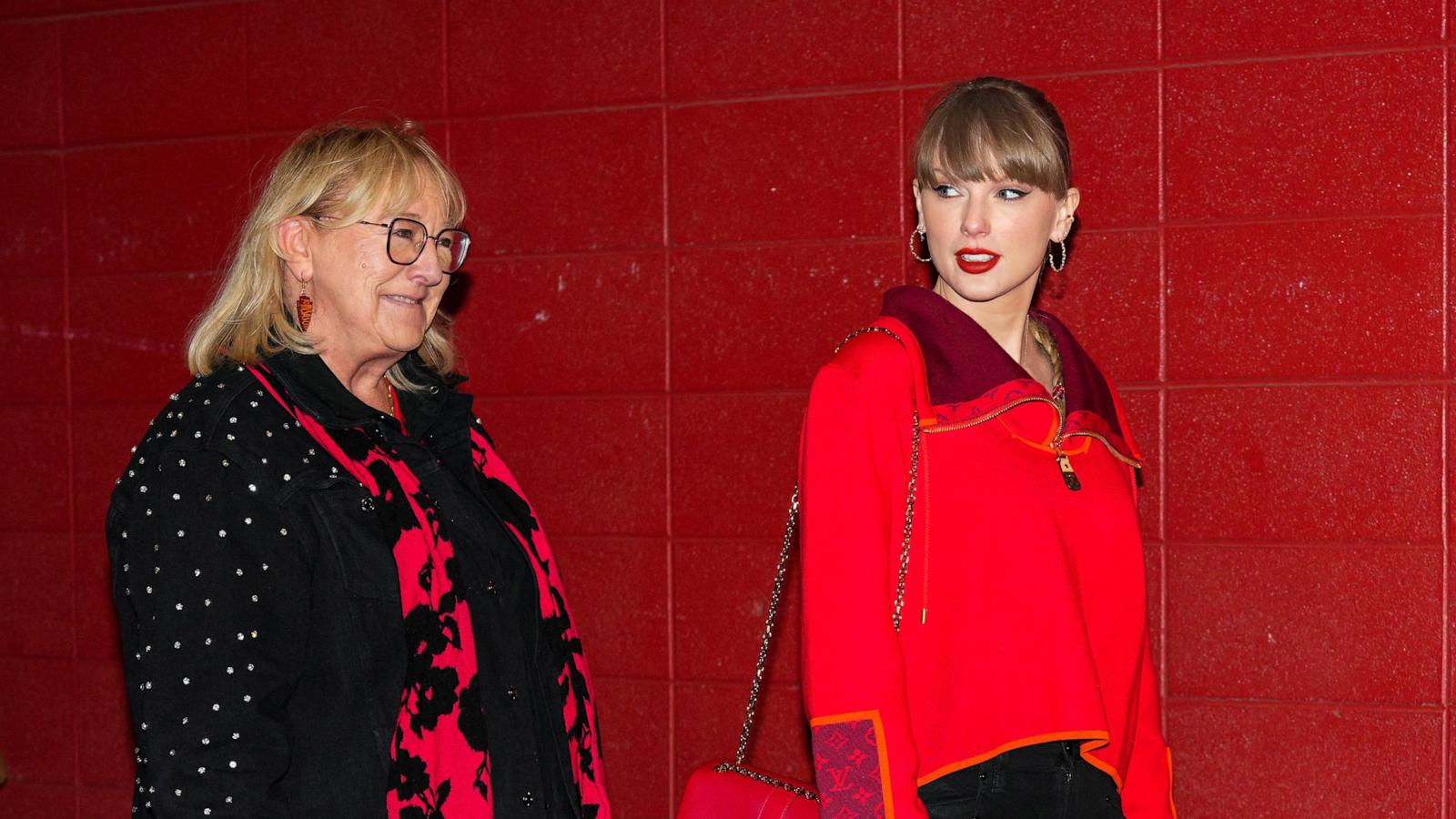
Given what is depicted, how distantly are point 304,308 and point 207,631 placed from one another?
509mm

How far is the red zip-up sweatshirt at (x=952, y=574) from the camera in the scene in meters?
1.74

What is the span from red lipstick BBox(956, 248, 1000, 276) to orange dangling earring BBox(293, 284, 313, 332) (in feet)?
2.90

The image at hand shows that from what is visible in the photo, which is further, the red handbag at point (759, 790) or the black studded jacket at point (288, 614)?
the red handbag at point (759, 790)

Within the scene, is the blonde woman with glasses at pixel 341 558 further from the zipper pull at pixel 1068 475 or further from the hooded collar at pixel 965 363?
the zipper pull at pixel 1068 475

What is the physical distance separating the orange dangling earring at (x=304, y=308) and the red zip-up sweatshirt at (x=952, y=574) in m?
0.66

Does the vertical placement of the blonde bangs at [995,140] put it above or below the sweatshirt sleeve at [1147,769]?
above

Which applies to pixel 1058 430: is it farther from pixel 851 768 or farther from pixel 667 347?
pixel 667 347

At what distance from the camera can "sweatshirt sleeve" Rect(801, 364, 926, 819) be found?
5.62 feet

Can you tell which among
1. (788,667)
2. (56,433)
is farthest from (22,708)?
(788,667)

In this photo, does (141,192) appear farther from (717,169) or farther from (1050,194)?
(1050,194)

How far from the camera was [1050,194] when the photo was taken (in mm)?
2002

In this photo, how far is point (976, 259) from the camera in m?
1.98

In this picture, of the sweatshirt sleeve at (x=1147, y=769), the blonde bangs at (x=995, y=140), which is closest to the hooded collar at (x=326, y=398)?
the blonde bangs at (x=995, y=140)

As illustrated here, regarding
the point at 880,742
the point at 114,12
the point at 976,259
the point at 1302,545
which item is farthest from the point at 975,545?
the point at 114,12
